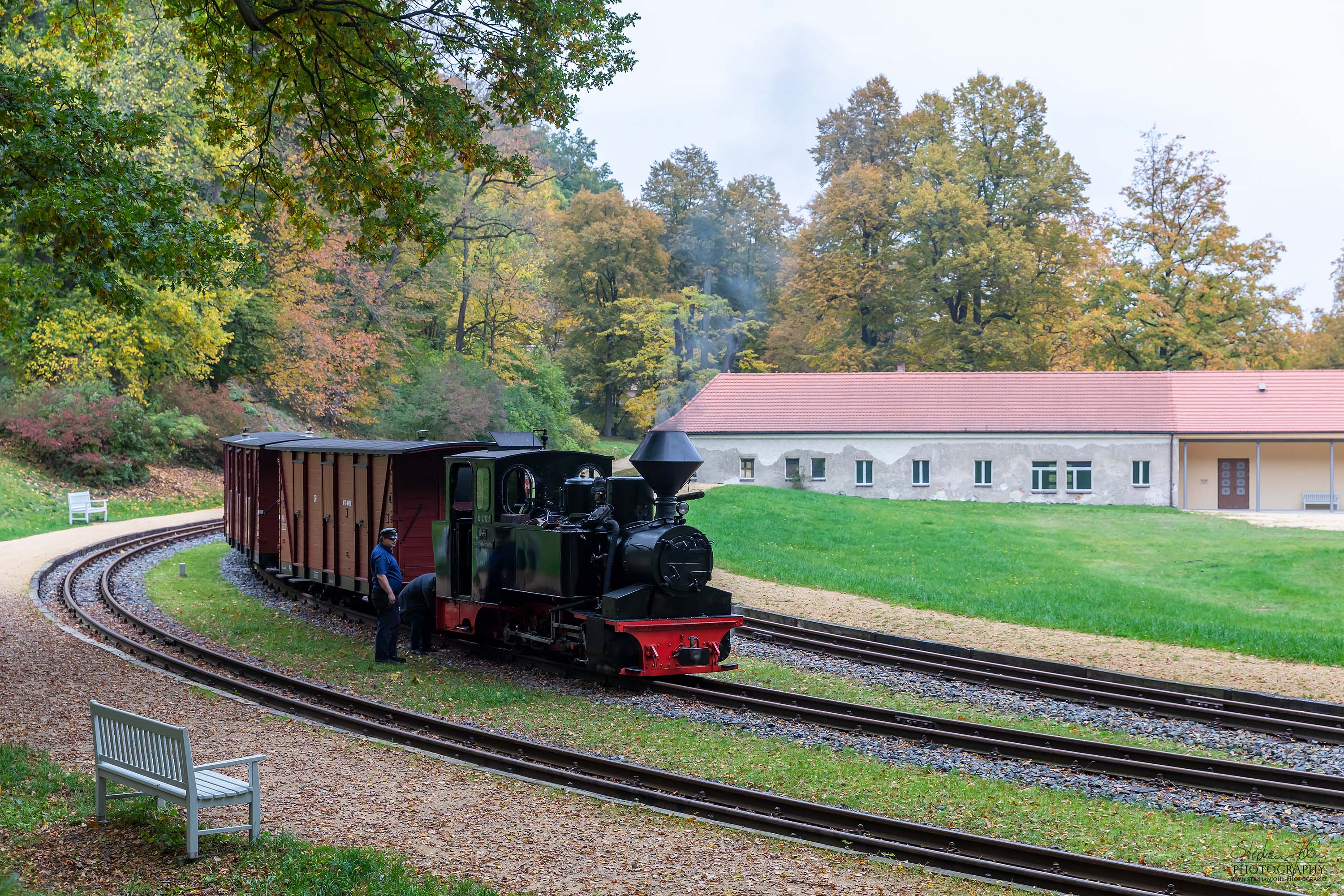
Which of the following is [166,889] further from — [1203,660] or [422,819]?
→ [1203,660]

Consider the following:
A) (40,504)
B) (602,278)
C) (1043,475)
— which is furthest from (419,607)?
(602,278)

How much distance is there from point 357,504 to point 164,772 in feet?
30.9

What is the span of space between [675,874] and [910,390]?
117 feet

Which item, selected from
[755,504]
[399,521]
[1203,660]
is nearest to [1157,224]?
[755,504]

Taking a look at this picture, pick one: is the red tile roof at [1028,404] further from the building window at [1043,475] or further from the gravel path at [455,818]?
the gravel path at [455,818]

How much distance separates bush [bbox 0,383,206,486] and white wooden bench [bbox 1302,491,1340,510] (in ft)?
127

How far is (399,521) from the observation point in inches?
586

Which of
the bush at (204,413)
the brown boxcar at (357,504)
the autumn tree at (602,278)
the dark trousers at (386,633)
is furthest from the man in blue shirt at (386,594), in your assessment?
the autumn tree at (602,278)

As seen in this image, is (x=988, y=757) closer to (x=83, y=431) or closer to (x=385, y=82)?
(x=385, y=82)

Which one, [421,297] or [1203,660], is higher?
[421,297]

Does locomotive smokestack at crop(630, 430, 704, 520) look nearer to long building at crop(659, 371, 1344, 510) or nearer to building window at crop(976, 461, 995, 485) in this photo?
long building at crop(659, 371, 1344, 510)

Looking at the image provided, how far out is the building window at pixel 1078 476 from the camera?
37.4 metres

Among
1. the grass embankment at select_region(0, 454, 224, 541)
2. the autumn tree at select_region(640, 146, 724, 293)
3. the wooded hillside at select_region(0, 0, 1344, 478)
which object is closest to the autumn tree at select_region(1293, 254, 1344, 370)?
the wooded hillside at select_region(0, 0, 1344, 478)

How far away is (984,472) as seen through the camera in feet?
125
